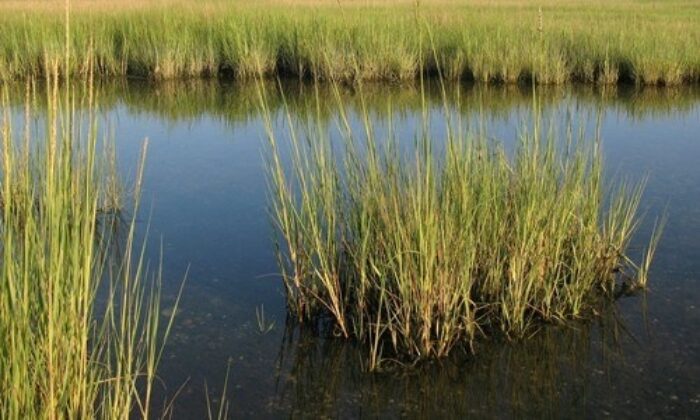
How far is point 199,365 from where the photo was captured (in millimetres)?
3518

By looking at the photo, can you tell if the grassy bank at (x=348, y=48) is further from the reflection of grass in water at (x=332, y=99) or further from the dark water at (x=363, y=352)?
the dark water at (x=363, y=352)

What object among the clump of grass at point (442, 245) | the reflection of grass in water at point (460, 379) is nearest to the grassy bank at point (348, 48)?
the clump of grass at point (442, 245)

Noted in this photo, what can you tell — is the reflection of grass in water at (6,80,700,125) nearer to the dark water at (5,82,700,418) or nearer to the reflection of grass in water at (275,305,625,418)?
the dark water at (5,82,700,418)

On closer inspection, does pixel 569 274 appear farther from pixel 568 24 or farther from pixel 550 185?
pixel 568 24

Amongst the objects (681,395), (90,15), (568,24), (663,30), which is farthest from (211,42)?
(681,395)

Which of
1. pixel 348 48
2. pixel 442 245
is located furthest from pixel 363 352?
pixel 348 48

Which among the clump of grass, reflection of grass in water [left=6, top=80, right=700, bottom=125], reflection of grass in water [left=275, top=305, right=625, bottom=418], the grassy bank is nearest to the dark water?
reflection of grass in water [left=275, top=305, right=625, bottom=418]

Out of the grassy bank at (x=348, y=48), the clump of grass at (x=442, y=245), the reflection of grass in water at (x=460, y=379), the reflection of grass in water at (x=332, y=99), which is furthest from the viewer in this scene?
the grassy bank at (x=348, y=48)

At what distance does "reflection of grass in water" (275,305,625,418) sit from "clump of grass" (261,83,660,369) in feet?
0.34

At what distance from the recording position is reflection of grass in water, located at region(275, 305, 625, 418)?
3.22 m

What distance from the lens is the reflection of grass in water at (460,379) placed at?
322 centimetres

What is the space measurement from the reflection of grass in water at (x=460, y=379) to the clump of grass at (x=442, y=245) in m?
0.10

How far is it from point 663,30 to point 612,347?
380 inches

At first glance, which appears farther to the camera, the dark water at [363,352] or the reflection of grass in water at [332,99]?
the reflection of grass in water at [332,99]
